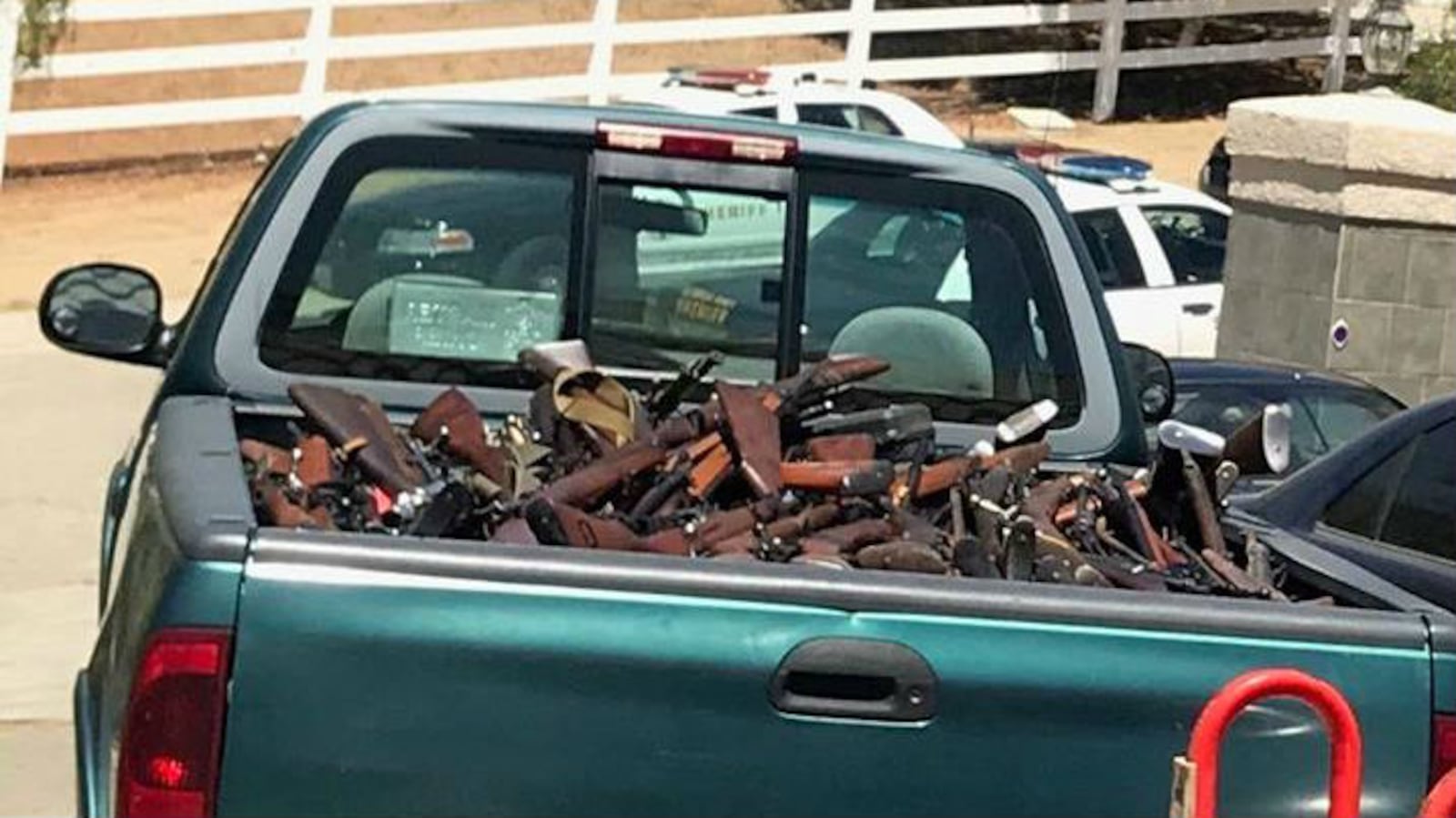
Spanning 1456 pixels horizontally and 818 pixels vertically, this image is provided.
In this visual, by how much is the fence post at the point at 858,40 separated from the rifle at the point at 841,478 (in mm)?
19870

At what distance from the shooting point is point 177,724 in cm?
343

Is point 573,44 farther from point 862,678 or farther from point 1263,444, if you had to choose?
point 862,678

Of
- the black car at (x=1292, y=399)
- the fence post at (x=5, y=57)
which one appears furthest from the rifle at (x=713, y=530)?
the fence post at (x=5, y=57)

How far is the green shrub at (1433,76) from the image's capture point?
79.0 ft

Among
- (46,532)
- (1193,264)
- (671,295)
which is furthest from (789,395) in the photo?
(1193,264)

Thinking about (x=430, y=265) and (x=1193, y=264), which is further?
(x=1193, y=264)

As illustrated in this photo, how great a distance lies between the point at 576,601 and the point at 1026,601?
1.92 ft

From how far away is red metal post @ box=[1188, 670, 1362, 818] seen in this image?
3.33 metres

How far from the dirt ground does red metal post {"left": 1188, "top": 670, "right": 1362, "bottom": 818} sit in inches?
550

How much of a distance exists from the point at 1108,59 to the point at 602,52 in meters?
6.07

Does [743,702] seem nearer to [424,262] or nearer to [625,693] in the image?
[625,693]

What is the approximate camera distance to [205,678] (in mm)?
3387

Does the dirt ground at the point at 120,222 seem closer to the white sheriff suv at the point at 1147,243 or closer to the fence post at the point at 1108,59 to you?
the fence post at the point at 1108,59

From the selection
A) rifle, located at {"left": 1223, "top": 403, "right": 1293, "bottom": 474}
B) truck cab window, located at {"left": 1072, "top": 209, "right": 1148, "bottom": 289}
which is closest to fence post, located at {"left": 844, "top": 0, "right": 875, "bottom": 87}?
truck cab window, located at {"left": 1072, "top": 209, "right": 1148, "bottom": 289}
